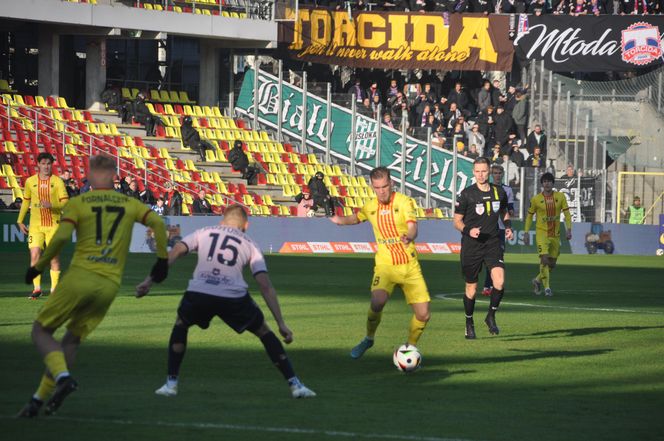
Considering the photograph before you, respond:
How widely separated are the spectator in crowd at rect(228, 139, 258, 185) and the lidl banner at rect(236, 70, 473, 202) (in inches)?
164

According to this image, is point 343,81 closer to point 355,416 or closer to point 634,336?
point 634,336

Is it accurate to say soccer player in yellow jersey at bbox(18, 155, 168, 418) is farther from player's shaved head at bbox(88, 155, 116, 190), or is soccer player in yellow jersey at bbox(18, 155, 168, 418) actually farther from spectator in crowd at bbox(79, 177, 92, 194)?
spectator in crowd at bbox(79, 177, 92, 194)

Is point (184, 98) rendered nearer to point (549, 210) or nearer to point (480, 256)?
point (549, 210)

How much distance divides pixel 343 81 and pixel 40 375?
41616 mm

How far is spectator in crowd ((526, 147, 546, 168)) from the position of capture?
45.9m

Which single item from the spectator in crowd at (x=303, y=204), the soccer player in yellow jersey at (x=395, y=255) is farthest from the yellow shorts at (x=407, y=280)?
the spectator in crowd at (x=303, y=204)

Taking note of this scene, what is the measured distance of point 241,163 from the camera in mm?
45094

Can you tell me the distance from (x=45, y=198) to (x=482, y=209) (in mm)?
7266

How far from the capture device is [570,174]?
146 ft

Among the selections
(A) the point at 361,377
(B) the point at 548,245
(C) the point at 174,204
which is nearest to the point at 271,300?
(A) the point at 361,377

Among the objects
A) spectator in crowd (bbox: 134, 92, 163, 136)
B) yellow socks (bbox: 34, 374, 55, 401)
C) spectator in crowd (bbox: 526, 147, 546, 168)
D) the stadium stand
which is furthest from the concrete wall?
yellow socks (bbox: 34, 374, 55, 401)

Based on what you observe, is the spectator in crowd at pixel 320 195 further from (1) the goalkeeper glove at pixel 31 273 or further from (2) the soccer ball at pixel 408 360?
(1) the goalkeeper glove at pixel 31 273

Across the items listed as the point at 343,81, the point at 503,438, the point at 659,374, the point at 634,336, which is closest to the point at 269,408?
the point at 503,438

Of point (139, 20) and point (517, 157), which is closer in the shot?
point (139, 20)
